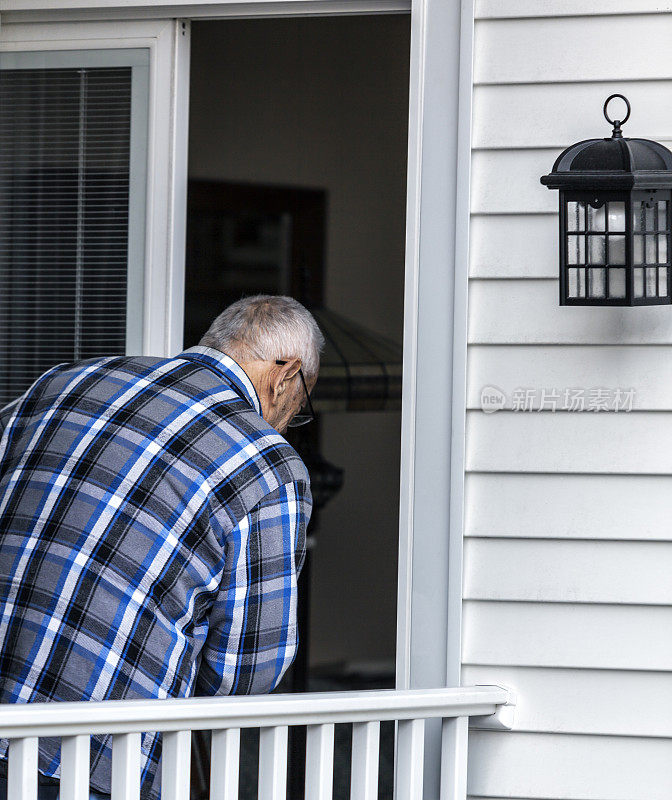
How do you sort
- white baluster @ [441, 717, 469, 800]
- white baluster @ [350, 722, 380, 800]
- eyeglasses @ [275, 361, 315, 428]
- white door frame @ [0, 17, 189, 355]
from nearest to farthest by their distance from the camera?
1. white baluster @ [350, 722, 380, 800]
2. white baluster @ [441, 717, 469, 800]
3. eyeglasses @ [275, 361, 315, 428]
4. white door frame @ [0, 17, 189, 355]

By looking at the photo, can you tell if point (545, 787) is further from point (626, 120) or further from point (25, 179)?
point (25, 179)

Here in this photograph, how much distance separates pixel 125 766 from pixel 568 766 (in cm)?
98

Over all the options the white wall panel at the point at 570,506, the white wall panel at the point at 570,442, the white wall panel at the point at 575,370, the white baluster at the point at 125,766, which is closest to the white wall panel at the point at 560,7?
the white wall panel at the point at 575,370

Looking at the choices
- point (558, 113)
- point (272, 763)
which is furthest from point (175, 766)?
point (558, 113)

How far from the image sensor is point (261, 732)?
1.82m

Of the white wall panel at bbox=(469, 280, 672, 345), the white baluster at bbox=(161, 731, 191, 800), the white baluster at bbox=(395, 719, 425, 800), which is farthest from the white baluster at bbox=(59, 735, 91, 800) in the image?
the white wall panel at bbox=(469, 280, 672, 345)

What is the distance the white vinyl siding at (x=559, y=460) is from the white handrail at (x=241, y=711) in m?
0.13

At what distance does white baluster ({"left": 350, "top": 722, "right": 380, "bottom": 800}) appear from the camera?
1.92 m

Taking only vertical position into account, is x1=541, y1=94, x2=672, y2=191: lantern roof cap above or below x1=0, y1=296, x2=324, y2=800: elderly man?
above

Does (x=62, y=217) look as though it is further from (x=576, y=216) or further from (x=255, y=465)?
(x=576, y=216)

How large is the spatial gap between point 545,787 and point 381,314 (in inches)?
137

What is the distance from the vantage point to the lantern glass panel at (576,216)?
6.51 feet

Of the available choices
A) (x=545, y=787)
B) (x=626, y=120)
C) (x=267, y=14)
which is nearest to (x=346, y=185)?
(x=267, y=14)

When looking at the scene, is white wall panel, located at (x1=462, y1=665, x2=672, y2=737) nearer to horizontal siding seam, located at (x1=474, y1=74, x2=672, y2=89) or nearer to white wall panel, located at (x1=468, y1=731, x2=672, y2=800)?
white wall panel, located at (x1=468, y1=731, x2=672, y2=800)
